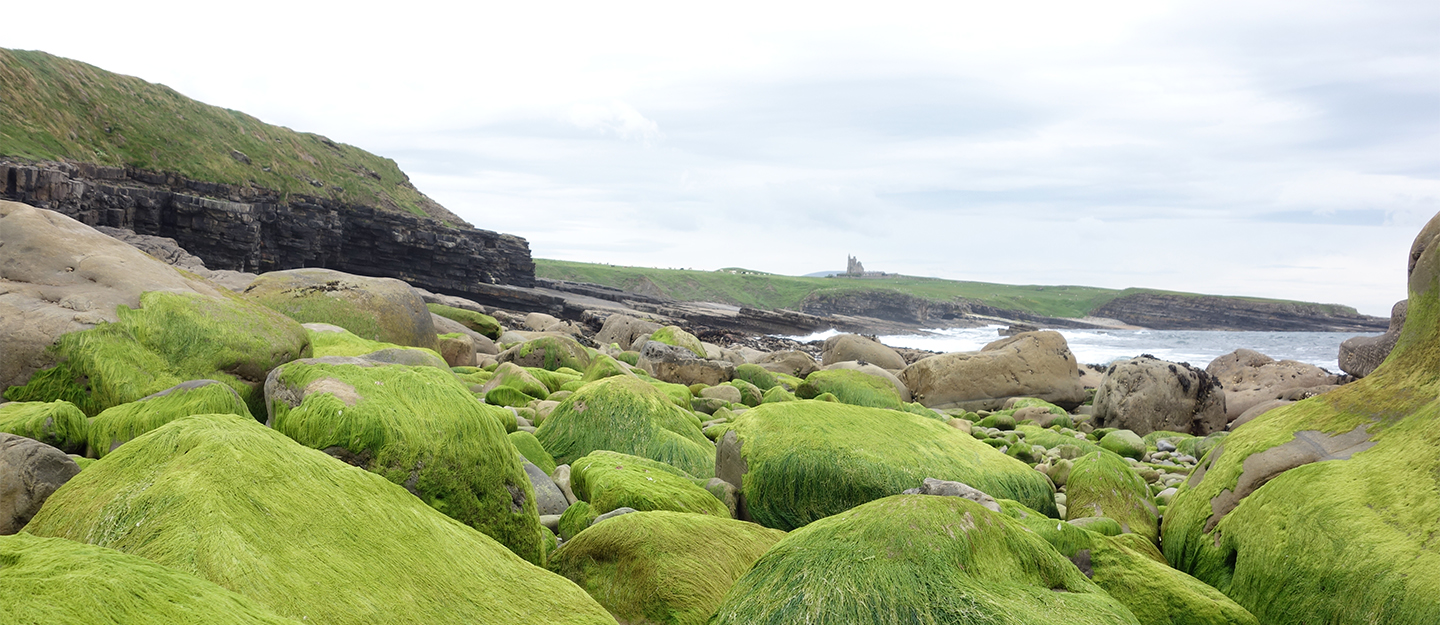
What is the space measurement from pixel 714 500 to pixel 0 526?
13.1 feet

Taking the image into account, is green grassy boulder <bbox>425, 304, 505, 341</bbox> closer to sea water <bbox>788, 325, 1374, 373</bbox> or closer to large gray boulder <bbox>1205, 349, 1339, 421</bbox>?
large gray boulder <bbox>1205, 349, 1339, 421</bbox>

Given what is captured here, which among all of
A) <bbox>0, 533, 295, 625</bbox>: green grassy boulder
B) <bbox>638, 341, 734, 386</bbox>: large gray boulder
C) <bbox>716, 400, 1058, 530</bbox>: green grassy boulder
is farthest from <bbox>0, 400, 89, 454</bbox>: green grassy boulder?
<bbox>638, 341, 734, 386</bbox>: large gray boulder

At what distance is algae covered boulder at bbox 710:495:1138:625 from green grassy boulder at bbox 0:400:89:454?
13.8ft

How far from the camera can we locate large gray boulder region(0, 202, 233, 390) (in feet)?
20.0

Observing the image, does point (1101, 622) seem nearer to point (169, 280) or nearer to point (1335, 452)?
point (1335, 452)

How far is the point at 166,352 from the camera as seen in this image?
665cm

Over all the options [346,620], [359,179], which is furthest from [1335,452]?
[359,179]

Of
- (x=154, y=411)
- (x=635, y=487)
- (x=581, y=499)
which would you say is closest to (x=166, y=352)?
(x=154, y=411)

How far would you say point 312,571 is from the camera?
111 inches

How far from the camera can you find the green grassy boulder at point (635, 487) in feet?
17.3

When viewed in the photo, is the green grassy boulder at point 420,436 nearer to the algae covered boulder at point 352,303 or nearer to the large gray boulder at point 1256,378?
the algae covered boulder at point 352,303

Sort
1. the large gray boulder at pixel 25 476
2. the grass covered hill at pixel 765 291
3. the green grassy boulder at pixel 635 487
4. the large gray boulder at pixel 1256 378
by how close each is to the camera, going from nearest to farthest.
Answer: the large gray boulder at pixel 25 476
the green grassy boulder at pixel 635 487
the large gray boulder at pixel 1256 378
the grass covered hill at pixel 765 291

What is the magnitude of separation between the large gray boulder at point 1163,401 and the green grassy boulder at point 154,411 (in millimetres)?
13869

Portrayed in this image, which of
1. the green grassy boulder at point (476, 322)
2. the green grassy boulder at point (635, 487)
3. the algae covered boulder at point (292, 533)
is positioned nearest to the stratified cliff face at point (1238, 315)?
the green grassy boulder at point (476, 322)
